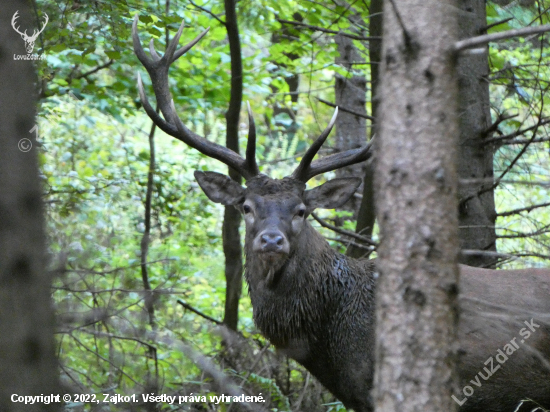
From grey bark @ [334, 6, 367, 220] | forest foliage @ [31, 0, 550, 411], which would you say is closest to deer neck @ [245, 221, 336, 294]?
forest foliage @ [31, 0, 550, 411]

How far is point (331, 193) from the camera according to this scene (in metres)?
6.18

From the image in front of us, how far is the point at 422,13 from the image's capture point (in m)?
2.69

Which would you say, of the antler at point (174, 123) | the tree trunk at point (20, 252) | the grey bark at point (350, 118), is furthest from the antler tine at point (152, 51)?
the grey bark at point (350, 118)

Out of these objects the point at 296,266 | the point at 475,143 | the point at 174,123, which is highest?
the point at 174,123

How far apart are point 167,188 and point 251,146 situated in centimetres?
411

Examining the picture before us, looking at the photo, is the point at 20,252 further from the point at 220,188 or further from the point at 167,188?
the point at 167,188

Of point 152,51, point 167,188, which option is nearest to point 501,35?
point 152,51

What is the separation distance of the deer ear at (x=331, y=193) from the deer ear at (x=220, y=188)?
704 millimetres

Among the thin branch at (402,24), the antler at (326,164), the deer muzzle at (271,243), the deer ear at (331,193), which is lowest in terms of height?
the deer muzzle at (271,243)

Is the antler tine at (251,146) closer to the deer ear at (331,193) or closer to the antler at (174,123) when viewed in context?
the antler at (174,123)

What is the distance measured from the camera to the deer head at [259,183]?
5512 mm

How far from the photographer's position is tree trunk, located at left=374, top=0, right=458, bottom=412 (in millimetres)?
2656

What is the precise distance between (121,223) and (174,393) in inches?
221

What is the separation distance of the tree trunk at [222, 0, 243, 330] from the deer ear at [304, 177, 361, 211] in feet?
Result: 5.43
